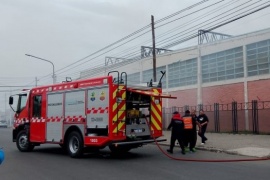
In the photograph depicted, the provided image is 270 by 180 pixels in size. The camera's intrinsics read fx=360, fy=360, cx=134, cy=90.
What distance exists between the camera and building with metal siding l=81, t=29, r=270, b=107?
24688 mm

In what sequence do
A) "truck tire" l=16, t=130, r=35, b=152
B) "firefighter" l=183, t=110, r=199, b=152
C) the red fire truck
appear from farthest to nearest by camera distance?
"truck tire" l=16, t=130, r=35, b=152 → "firefighter" l=183, t=110, r=199, b=152 → the red fire truck

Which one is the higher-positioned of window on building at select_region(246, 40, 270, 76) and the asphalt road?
window on building at select_region(246, 40, 270, 76)

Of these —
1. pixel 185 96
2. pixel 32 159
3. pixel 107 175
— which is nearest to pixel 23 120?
pixel 32 159

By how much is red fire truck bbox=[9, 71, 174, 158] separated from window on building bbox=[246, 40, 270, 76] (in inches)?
510

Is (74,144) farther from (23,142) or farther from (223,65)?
(223,65)

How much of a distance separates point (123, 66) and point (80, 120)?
28.8m

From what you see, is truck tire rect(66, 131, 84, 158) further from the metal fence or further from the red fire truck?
the metal fence

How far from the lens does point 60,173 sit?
991 cm

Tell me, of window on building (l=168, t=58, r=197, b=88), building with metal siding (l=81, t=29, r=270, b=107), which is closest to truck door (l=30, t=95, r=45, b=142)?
building with metal siding (l=81, t=29, r=270, b=107)

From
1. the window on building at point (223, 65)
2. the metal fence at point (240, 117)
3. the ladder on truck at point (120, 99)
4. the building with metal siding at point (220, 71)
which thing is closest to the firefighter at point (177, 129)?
the ladder on truck at point (120, 99)

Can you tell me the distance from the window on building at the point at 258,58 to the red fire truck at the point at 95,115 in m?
13.0

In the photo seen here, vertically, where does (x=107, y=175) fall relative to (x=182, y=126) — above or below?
below

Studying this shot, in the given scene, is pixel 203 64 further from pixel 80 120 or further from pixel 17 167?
pixel 17 167

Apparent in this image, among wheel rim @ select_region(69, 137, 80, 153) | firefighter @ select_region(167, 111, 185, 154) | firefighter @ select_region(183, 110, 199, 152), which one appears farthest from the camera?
firefighter @ select_region(183, 110, 199, 152)
